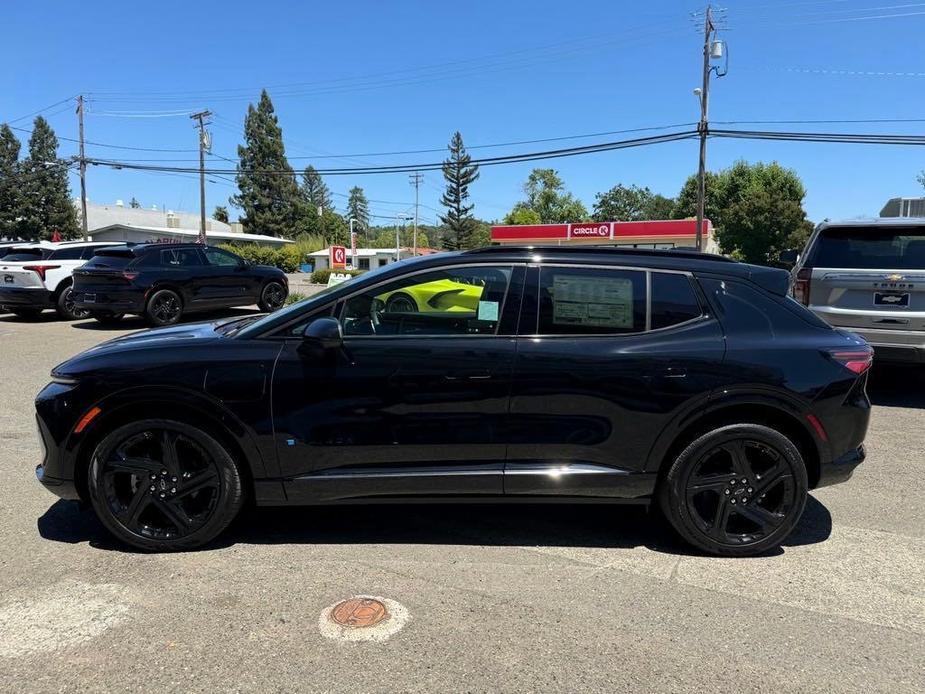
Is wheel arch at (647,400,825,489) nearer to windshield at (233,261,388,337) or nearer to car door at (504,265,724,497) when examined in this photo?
car door at (504,265,724,497)

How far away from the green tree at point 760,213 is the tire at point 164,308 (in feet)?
160

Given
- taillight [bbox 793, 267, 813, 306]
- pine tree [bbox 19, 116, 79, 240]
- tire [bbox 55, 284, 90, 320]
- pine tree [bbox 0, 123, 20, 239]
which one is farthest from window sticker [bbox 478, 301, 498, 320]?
pine tree [bbox 0, 123, 20, 239]

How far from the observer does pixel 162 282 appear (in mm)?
12391

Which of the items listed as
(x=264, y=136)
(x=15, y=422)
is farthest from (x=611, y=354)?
(x=264, y=136)

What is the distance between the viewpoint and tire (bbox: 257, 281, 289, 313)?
14414 mm

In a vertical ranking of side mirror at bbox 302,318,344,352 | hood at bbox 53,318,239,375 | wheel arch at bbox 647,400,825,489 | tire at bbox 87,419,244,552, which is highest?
side mirror at bbox 302,318,344,352

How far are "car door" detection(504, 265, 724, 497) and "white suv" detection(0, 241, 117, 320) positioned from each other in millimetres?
13052

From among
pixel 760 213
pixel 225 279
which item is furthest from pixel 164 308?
pixel 760 213

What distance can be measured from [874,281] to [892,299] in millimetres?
248

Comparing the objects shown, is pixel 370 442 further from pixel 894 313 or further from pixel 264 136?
pixel 264 136

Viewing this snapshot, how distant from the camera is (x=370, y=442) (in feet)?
11.2

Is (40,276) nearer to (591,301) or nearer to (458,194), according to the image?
(591,301)

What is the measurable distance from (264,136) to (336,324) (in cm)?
8057

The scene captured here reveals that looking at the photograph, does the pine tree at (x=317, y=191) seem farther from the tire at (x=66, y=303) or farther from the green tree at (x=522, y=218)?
the tire at (x=66, y=303)
